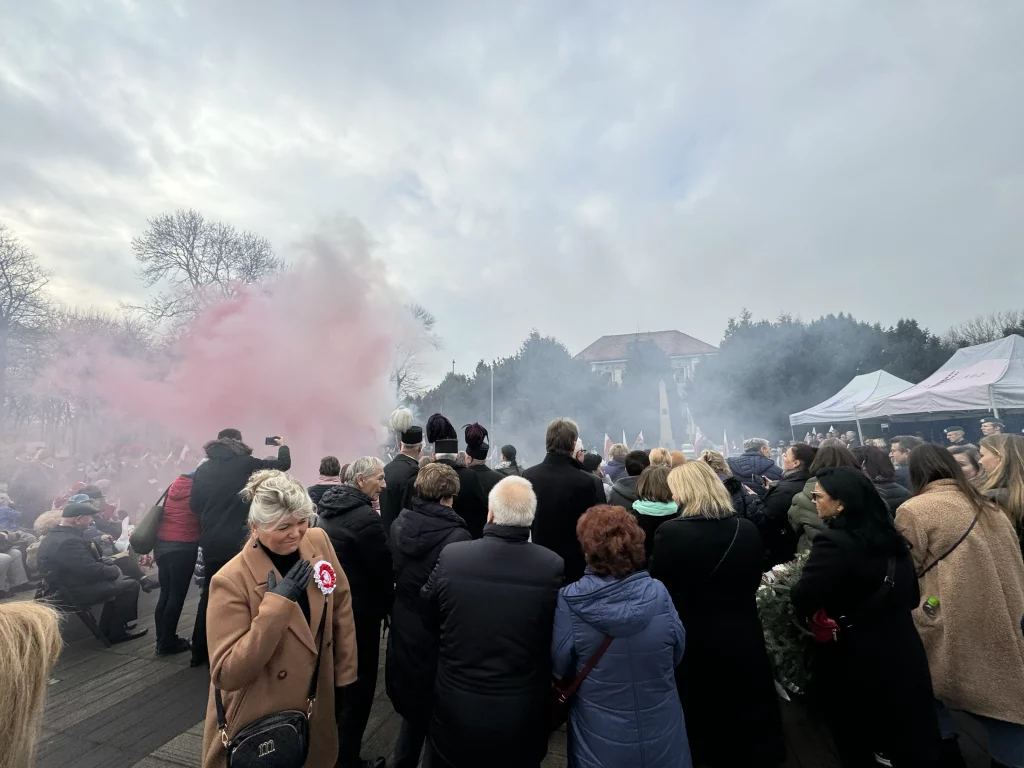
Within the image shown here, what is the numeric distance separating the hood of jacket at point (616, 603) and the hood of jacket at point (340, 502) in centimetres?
154

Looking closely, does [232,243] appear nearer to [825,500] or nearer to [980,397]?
[825,500]

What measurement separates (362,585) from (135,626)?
14.0 ft

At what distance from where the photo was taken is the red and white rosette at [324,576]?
6.60ft

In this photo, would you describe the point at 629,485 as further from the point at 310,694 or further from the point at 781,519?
the point at 310,694

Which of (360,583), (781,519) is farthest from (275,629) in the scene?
(781,519)

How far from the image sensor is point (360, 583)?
289 centimetres

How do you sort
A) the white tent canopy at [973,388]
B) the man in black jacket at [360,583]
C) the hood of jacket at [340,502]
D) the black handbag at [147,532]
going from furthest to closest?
the white tent canopy at [973,388]
the black handbag at [147,532]
the hood of jacket at [340,502]
the man in black jacket at [360,583]

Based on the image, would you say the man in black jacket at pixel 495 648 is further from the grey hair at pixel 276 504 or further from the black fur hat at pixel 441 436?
the black fur hat at pixel 441 436

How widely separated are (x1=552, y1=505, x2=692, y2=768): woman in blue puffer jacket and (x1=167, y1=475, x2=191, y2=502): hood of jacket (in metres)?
4.22

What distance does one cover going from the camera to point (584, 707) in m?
1.98

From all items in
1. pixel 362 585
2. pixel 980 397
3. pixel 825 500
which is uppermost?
pixel 980 397

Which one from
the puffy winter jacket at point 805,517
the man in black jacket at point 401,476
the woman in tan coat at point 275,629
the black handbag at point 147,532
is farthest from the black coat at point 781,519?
the black handbag at point 147,532

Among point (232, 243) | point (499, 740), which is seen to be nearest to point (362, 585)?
point (499, 740)

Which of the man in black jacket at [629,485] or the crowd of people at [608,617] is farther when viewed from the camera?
the man in black jacket at [629,485]
